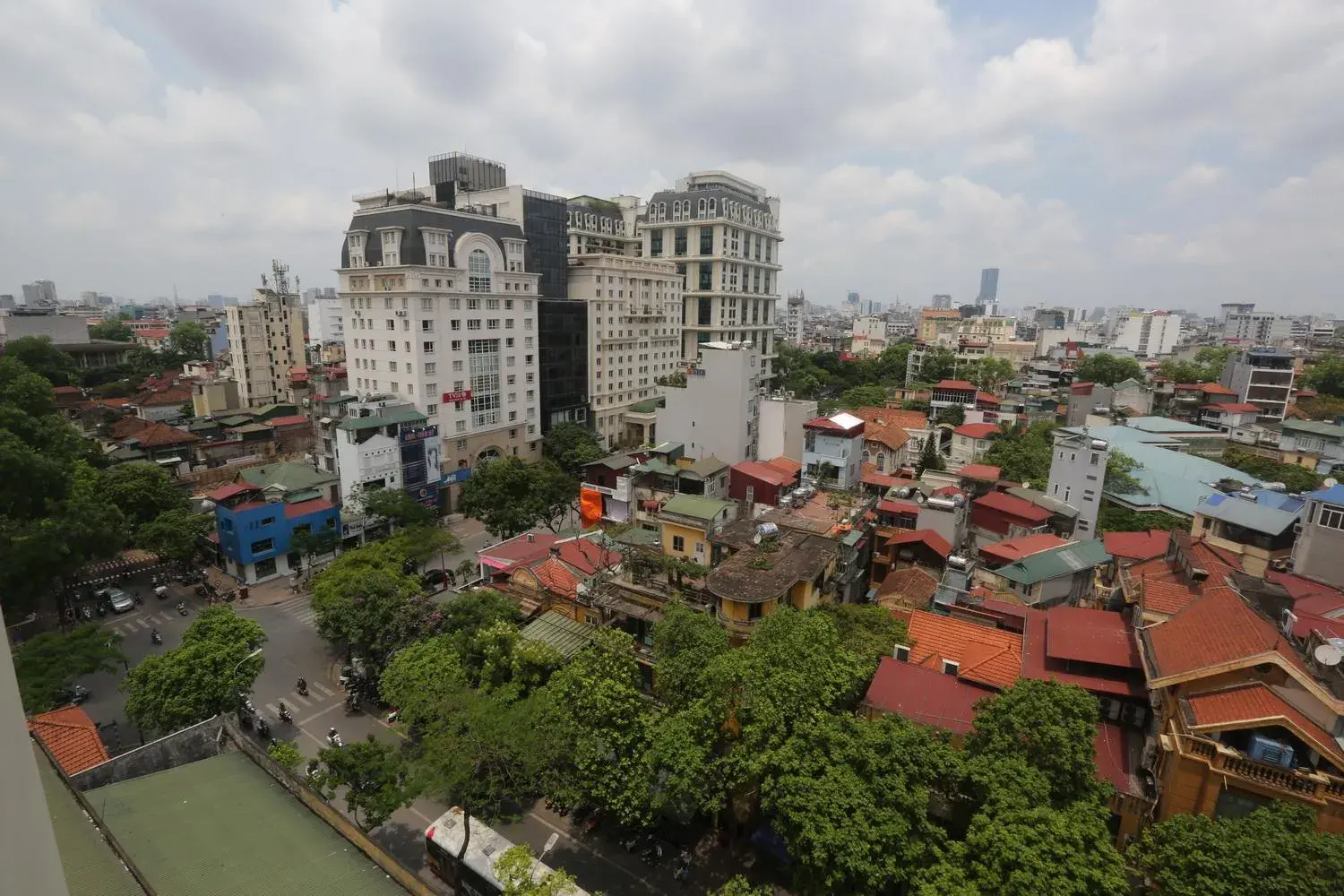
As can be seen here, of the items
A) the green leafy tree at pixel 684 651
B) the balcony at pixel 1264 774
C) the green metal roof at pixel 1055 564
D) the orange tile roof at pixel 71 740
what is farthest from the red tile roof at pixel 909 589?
the orange tile roof at pixel 71 740

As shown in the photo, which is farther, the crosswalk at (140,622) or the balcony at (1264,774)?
the crosswalk at (140,622)

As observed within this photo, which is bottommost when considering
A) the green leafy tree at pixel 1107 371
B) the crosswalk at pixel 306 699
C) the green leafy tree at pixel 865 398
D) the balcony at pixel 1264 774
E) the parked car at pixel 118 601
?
the crosswalk at pixel 306 699

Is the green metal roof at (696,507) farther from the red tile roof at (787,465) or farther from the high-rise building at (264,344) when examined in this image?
the high-rise building at (264,344)

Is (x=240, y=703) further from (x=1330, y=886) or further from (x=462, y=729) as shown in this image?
(x=1330, y=886)

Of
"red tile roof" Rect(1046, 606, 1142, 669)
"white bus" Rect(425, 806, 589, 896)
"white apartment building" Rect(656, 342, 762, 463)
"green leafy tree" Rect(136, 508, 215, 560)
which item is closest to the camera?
"white bus" Rect(425, 806, 589, 896)

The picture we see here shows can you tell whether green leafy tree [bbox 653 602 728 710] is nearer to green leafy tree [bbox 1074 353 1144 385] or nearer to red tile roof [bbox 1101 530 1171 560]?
red tile roof [bbox 1101 530 1171 560]

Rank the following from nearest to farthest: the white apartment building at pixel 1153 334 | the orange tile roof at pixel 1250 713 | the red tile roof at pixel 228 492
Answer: the orange tile roof at pixel 1250 713, the red tile roof at pixel 228 492, the white apartment building at pixel 1153 334

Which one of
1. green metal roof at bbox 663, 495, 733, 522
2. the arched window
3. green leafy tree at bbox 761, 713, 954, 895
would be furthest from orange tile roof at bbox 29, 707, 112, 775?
the arched window
